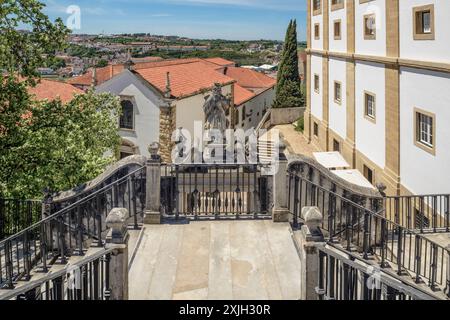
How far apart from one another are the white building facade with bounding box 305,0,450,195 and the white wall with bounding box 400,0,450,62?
0.03m

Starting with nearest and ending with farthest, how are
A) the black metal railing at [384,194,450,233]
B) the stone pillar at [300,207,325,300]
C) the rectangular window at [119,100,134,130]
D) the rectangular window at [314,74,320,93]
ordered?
the stone pillar at [300,207,325,300] < the black metal railing at [384,194,450,233] < the rectangular window at [119,100,134,130] < the rectangular window at [314,74,320,93]

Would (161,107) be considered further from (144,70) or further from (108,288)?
(108,288)

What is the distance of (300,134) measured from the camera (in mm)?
37625

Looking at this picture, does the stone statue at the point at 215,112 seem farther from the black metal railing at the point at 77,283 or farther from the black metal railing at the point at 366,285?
the black metal railing at the point at 77,283

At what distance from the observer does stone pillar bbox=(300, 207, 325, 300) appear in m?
5.90

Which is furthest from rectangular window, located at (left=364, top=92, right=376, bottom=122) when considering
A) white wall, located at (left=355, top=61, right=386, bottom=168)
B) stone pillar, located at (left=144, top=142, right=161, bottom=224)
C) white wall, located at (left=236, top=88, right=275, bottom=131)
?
white wall, located at (left=236, top=88, right=275, bottom=131)

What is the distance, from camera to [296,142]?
34375mm

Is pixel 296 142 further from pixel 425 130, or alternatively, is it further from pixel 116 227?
pixel 116 227

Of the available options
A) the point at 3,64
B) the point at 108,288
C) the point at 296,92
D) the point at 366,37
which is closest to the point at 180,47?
the point at 296,92

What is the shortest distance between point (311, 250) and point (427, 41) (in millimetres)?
11664

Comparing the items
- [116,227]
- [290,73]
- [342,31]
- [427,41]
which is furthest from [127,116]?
[116,227]

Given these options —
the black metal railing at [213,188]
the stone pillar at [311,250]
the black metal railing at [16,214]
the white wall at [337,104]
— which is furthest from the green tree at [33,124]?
the white wall at [337,104]

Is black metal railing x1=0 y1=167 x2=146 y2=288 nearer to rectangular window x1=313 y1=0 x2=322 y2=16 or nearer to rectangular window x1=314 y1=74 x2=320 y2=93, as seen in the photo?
rectangular window x1=314 y1=74 x2=320 y2=93

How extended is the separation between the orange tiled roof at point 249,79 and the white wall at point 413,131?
1678 inches
